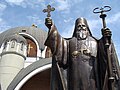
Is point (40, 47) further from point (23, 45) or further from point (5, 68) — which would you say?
point (5, 68)

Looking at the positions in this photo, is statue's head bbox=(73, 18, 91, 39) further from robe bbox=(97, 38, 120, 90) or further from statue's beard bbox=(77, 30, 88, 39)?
robe bbox=(97, 38, 120, 90)

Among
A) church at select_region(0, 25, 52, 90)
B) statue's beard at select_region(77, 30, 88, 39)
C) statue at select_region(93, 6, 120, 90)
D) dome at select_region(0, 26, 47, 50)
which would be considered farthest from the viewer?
dome at select_region(0, 26, 47, 50)

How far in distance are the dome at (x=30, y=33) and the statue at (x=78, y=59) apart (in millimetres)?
17763

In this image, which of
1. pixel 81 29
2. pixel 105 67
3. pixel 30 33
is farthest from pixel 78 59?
pixel 30 33

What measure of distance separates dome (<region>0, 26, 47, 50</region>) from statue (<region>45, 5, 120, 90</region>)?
17763 millimetres

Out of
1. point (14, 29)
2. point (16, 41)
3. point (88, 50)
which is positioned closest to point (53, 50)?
point (88, 50)

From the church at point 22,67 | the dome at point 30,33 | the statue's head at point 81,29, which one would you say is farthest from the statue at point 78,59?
the dome at point 30,33

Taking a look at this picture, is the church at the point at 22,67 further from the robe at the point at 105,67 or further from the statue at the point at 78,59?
the robe at the point at 105,67

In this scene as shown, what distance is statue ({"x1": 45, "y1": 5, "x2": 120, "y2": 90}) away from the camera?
2.88m

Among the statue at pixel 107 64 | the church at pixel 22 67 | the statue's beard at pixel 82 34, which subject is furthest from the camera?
the church at pixel 22 67

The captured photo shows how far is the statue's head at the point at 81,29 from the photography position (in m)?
3.30

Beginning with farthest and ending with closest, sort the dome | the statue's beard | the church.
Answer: the dome → the church → the statue's beard

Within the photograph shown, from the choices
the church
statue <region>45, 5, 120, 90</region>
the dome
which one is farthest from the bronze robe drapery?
the dome

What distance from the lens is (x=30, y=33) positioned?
22.1 metres
